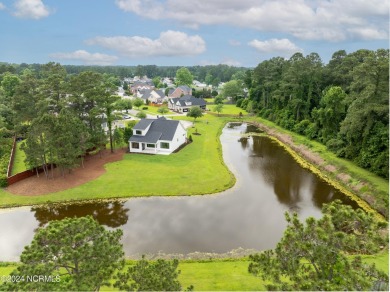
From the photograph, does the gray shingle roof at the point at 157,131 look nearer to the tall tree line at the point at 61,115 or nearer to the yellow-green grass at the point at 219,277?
the tall tree line at the point at 61,115

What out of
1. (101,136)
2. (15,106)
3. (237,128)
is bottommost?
(237,128)

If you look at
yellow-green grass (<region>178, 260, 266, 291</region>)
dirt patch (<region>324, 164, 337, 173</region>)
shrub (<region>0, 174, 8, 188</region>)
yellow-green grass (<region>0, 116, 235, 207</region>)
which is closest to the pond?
yellow-green grass (<region>0, 116, 235, 207</region>)

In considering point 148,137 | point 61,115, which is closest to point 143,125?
point 148,137

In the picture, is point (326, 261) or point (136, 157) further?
point (136, 157)

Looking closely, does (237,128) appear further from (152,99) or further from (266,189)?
(152,99)

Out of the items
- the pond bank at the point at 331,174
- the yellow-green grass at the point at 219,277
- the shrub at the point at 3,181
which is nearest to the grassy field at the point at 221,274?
the yellow-green grass at the point at 219,277

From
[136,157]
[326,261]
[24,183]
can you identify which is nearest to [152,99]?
[136,157]

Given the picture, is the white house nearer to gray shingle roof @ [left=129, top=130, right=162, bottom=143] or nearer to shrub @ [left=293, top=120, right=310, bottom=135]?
gray shingle roof @ [left=129, top=130, right=162, bottom=143]
